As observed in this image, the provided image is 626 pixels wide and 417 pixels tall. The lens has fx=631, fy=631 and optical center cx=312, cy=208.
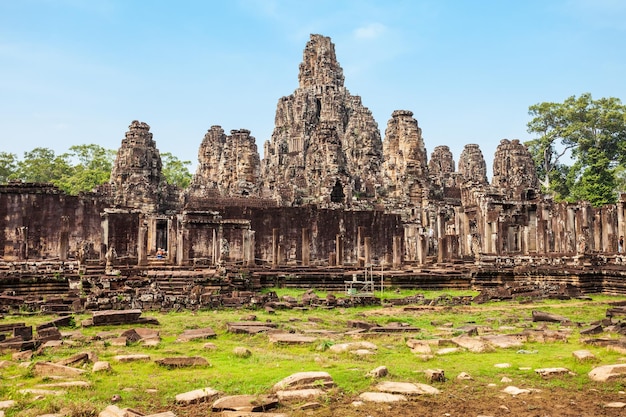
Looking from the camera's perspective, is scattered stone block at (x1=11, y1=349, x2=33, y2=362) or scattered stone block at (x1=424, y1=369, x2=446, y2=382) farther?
scattered stone block at (x1=11, y1=349, x2=33, y2=362)

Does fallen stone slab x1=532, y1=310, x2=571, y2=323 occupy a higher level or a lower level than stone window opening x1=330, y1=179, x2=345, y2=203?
lower

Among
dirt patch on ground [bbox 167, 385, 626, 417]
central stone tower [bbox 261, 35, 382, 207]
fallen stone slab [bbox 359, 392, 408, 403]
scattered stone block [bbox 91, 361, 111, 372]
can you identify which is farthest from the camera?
central stone tower [bbox 261, 35, 382, 207]

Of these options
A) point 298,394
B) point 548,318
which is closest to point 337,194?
point 548,318

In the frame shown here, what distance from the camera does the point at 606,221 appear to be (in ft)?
105

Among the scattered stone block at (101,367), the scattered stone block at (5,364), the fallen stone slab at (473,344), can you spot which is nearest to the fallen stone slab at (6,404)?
the scattered stone block at (101,367)

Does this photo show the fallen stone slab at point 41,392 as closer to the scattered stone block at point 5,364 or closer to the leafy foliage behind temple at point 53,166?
the scattered stone block at point 5,364

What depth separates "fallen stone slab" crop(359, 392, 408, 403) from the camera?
20.3 ft

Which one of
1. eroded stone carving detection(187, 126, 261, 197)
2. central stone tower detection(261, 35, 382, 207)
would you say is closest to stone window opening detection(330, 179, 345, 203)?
central stone tower detection(261, 35, 382, 207)

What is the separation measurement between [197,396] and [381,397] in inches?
72.0

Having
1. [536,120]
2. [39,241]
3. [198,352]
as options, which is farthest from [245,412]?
[536,120]

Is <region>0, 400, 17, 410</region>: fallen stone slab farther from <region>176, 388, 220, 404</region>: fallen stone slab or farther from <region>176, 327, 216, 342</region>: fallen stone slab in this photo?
<region>176, 327, 216, 342</region>: fallen stone slab

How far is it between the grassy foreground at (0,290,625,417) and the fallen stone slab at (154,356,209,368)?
0.09 metres

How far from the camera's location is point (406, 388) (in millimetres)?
6492

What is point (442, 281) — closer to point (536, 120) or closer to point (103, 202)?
point (103, 202)
